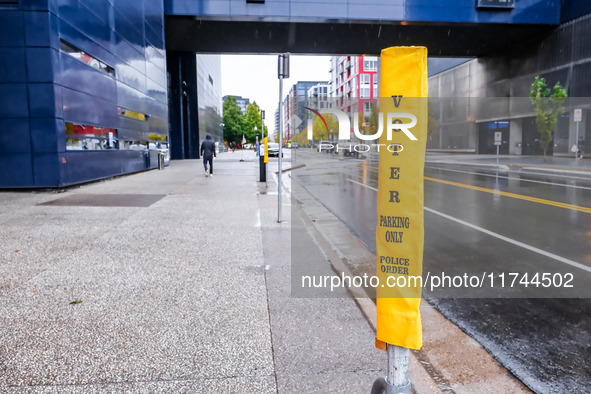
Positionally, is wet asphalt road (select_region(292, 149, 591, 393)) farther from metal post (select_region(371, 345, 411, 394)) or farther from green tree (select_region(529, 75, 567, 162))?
green tree (select_region(529, 75, 567, 162))

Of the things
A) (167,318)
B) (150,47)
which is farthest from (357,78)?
(167,318)

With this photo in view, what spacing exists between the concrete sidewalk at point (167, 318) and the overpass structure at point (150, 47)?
664 cm

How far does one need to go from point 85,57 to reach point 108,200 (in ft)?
21.5

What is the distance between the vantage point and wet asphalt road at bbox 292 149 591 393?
347 cm

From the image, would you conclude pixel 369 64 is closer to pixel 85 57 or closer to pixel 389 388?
pixel 85 57

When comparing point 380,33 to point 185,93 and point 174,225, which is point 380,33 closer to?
point 185,93

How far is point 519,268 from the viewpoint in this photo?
226 inches

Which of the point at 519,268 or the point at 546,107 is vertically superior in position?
the point at 546,107

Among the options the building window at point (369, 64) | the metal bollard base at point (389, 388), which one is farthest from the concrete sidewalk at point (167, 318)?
the building window at point (369, 64)

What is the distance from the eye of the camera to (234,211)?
10.5 m

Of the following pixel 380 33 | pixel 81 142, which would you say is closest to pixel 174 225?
pixel 81 142

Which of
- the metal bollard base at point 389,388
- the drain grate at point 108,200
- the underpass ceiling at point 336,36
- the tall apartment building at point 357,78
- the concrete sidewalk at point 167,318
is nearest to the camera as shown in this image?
the metal bollard base at point 389,388

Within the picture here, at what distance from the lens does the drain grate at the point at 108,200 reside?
11172 mm

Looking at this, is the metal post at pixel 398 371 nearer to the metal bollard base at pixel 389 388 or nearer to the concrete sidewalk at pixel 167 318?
the metal bollard base at pixel 389 388
